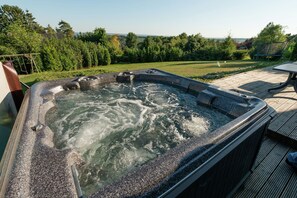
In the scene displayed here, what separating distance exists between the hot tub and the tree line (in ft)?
23.5

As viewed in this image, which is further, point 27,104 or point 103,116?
point 103,116

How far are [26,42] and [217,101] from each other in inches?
404

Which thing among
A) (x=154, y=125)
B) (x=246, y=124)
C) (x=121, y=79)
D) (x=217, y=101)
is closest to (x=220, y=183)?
(x=246, y=124)

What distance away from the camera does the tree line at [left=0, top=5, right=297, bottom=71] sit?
8.50m

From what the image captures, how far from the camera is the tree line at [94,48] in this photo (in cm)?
850

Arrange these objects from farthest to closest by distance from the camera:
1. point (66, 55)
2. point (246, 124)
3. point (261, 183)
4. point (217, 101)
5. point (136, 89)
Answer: point (66, 55)
point (136, 89)
point (217, 101)
point (261, 183)
point (246, 124)

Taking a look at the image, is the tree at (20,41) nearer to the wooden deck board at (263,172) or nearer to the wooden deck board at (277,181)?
the wooden deck board at (263,172)

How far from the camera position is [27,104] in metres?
2.06

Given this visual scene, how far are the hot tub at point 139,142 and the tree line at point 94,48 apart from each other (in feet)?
23.5

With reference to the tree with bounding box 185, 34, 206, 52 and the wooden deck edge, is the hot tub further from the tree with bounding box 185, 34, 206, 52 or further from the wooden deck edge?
the tree with bounding box 185, 34, 206, 52

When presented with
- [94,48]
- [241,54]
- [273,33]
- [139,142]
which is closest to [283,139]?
[139,142]

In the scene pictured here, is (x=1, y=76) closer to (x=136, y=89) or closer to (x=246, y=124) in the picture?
(x=136, y=89)

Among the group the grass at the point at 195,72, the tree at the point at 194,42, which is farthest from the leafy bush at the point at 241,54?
the tree at the point at 194,42

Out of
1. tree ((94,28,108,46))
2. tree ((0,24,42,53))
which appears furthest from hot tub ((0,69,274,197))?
tree ((94,28,108,46))
